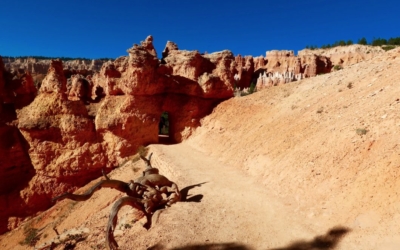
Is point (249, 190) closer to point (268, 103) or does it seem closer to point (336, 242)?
point (336, 242)

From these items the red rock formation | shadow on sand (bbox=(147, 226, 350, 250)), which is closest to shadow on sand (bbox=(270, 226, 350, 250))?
shadow on sand (bbox=(147, 226, 350, 250))

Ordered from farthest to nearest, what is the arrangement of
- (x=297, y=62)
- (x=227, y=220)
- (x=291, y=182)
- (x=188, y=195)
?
(x=297, y=62) < (x=188, y=195) < (x=291, y=182) < (x=227, y=220)

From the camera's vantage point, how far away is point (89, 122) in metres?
17.1

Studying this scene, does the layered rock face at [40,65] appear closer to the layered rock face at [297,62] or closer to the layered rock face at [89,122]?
the layered rock face at [297,62]

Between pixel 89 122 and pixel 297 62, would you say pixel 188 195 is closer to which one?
pixel 89 122

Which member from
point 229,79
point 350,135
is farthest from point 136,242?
point 229,79

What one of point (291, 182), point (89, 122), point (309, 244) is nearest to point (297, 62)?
point (89, 122)

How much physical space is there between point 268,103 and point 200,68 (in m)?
6.97

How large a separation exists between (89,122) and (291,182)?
44.0 ft

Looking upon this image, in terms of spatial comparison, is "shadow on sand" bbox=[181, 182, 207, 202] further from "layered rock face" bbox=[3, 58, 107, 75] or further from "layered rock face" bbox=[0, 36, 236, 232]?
"layered rock face" bbox=[3, 58, 107, 75]

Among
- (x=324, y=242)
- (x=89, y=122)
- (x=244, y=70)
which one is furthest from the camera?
(x=244, y=70)

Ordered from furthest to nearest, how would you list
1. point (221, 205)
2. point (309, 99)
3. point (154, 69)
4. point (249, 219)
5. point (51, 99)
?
point (154, 69) < point (51, 99) < point (309, 99) < point (221, 205) < point (249, 219)

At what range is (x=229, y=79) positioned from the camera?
67.1 ft

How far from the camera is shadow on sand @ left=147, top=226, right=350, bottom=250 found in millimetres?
6156
